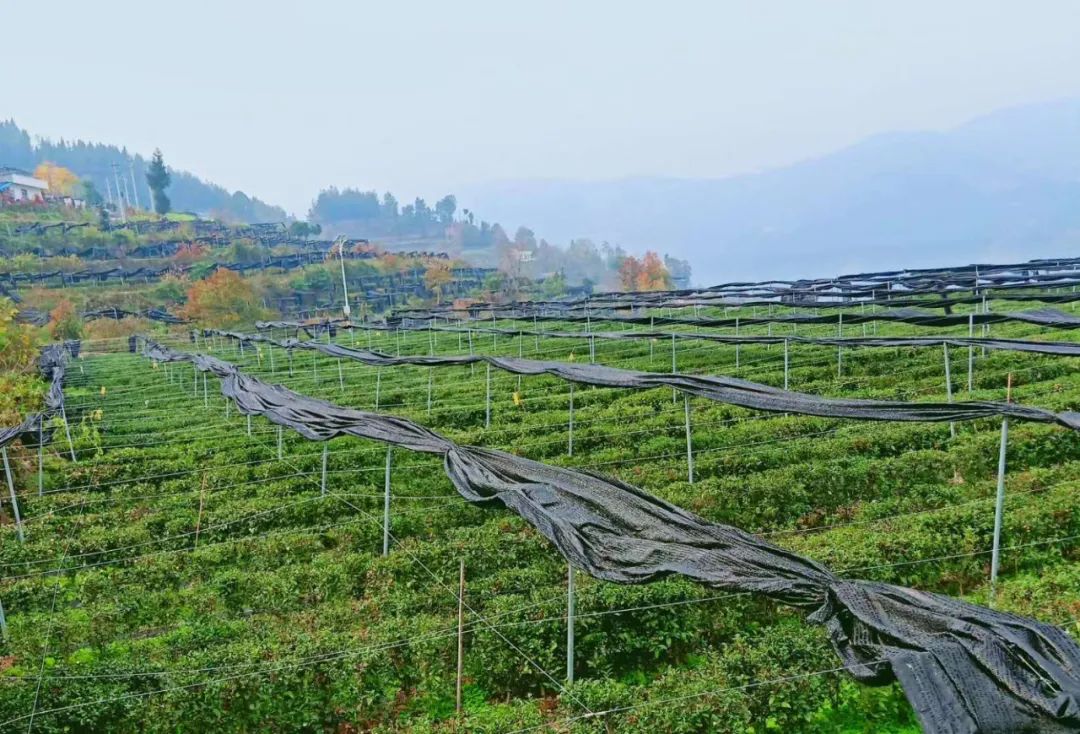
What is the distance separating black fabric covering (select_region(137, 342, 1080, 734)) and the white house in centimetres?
13359

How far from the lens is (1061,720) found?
3.46 metres

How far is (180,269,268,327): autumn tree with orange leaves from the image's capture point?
2235 inches

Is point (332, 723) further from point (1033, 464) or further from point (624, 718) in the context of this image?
point (1033, 464)

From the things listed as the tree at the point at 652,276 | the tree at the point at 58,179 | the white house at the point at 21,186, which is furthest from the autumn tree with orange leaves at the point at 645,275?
the tree at the point at 58,179

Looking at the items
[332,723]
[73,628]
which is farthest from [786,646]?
[73,628]

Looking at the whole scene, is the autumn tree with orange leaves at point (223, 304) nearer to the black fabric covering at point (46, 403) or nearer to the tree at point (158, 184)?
the black fabric covering at point (46, 403)

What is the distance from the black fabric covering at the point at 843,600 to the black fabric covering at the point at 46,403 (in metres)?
7.42

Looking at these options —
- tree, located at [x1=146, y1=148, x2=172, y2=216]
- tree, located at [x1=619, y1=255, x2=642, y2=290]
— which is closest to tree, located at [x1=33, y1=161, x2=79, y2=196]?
tree, located at [x1=146, y1=148, x2=172, y2=216]

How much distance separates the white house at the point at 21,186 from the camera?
381 ft

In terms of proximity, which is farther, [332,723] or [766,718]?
[332,723]

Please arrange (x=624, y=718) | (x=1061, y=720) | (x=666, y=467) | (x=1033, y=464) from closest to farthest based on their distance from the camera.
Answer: (x=1061, y=720) < (x=624, y=718) < (x=1033, y=464) < (x=666, y=467)

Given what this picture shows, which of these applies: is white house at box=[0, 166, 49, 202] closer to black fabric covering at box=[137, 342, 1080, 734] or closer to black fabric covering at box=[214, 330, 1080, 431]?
black fabric covering at box=[214, 330, 1080, 431]

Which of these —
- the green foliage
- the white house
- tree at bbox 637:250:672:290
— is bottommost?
the green foliage

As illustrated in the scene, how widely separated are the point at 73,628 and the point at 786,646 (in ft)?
24.3
